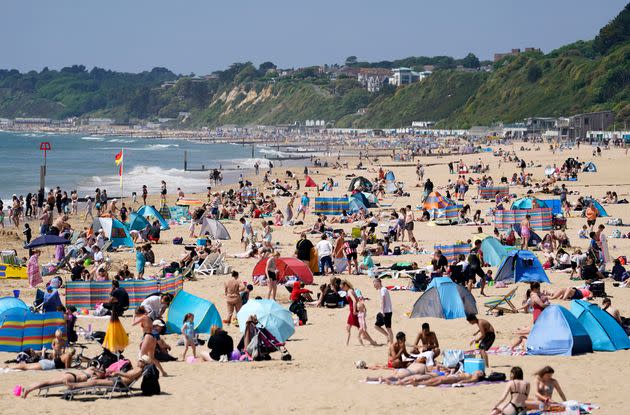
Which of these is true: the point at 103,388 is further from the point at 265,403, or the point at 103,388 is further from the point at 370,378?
the point at 370,378

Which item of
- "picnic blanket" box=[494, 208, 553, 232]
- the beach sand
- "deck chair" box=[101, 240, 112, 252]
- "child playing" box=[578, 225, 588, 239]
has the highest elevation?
"picnic blanket" box=[494, 208, 553, 232]

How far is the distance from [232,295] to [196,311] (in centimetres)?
83

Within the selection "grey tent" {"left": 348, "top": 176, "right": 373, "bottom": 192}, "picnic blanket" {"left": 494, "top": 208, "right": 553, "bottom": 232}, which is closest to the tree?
"grey tent" {"left": 348, "top": 176, "right": 373, "bottom": 192}

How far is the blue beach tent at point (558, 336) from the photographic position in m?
11.6

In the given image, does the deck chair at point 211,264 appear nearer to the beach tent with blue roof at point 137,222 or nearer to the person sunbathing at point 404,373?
the beach tent with blue roof at point 137,222

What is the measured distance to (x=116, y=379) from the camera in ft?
32.5

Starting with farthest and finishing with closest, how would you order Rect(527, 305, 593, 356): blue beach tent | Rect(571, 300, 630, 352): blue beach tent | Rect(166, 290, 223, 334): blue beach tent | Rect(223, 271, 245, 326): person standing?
1. Rect(223, 271, 245, 326): person standing
2. Rect(166, 290, 223, 334): blue beach tent
3. Rect(571, 300, 630, 352): blue beach tent
4. Rect(527, 305, 593, 356): blue beach tent

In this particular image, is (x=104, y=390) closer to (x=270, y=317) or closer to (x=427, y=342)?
(x=270, y=317)

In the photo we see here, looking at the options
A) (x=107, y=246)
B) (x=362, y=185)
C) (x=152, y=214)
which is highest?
(x=362, y=185)

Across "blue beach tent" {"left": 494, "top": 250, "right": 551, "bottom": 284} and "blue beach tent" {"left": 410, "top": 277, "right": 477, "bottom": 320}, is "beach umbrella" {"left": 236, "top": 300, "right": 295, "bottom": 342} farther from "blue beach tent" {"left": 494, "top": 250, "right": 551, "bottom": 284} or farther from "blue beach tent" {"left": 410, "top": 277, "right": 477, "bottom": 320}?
"blue beach tent" {"left": 494, "top": 250, "right": 551, "bottom": 284}

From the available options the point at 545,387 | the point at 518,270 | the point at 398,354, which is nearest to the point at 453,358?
the point at 398,354

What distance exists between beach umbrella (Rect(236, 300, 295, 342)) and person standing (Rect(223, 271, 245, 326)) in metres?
0.98

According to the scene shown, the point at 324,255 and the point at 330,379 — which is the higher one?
the point at 324,255

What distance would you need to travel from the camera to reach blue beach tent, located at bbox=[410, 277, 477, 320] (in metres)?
14.1
